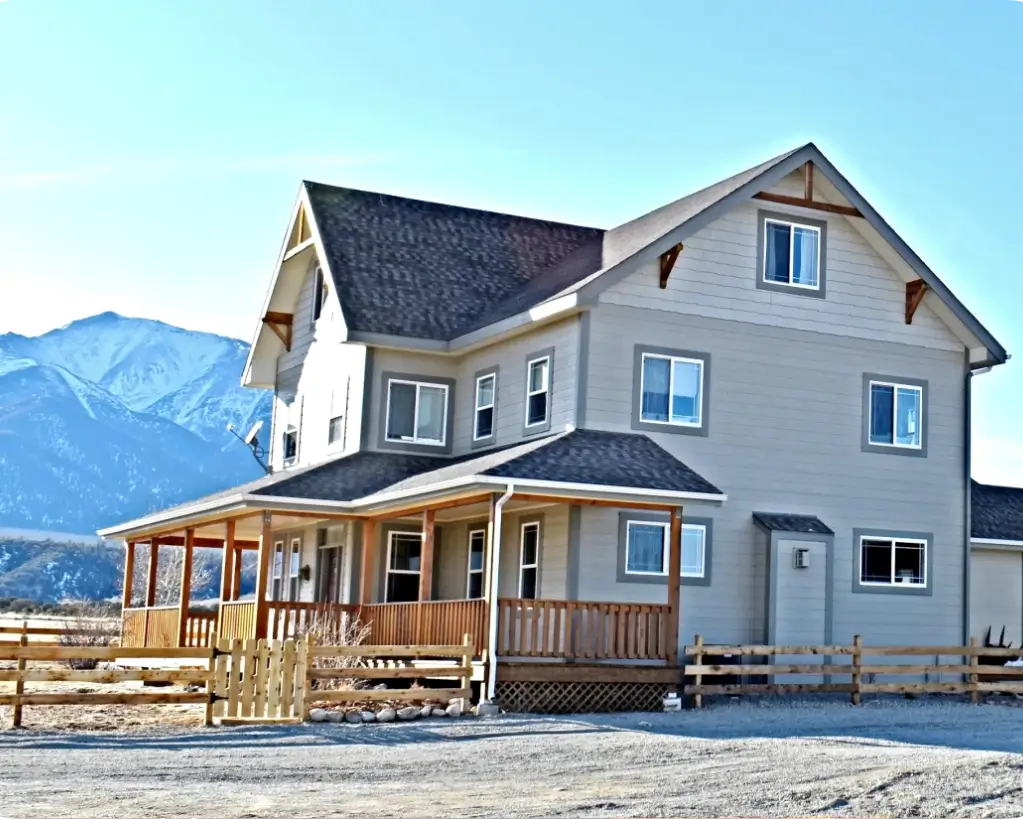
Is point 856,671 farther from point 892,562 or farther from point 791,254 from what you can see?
point 791,254

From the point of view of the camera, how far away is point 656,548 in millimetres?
26484

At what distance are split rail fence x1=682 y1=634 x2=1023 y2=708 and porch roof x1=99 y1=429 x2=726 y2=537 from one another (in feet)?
8.26

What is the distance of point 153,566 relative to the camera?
35469 millimetres

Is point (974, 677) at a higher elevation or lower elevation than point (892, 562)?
lower

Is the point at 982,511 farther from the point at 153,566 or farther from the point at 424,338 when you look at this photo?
the point at 153,566

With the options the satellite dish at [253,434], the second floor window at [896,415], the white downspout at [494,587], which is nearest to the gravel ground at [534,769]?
the white downspout at [494,587]

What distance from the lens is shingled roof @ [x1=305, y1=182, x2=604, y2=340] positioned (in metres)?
30.5

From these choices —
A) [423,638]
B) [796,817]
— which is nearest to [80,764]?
[796,817]

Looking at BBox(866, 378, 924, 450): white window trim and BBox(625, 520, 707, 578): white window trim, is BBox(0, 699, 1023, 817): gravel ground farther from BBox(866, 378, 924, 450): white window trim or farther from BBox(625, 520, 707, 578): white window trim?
BBox(866, 378, 924, 450): white window trim

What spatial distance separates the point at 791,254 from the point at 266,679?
41.3ft

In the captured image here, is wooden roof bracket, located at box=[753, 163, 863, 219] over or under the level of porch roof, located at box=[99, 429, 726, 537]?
over

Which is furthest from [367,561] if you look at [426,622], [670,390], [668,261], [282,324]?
[282,324]

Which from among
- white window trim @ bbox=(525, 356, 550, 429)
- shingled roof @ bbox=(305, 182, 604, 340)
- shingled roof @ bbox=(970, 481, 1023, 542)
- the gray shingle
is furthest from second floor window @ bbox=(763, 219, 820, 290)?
shingled roof @ bbox=(970, 481, 1023, 542)

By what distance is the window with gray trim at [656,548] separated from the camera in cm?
2605
